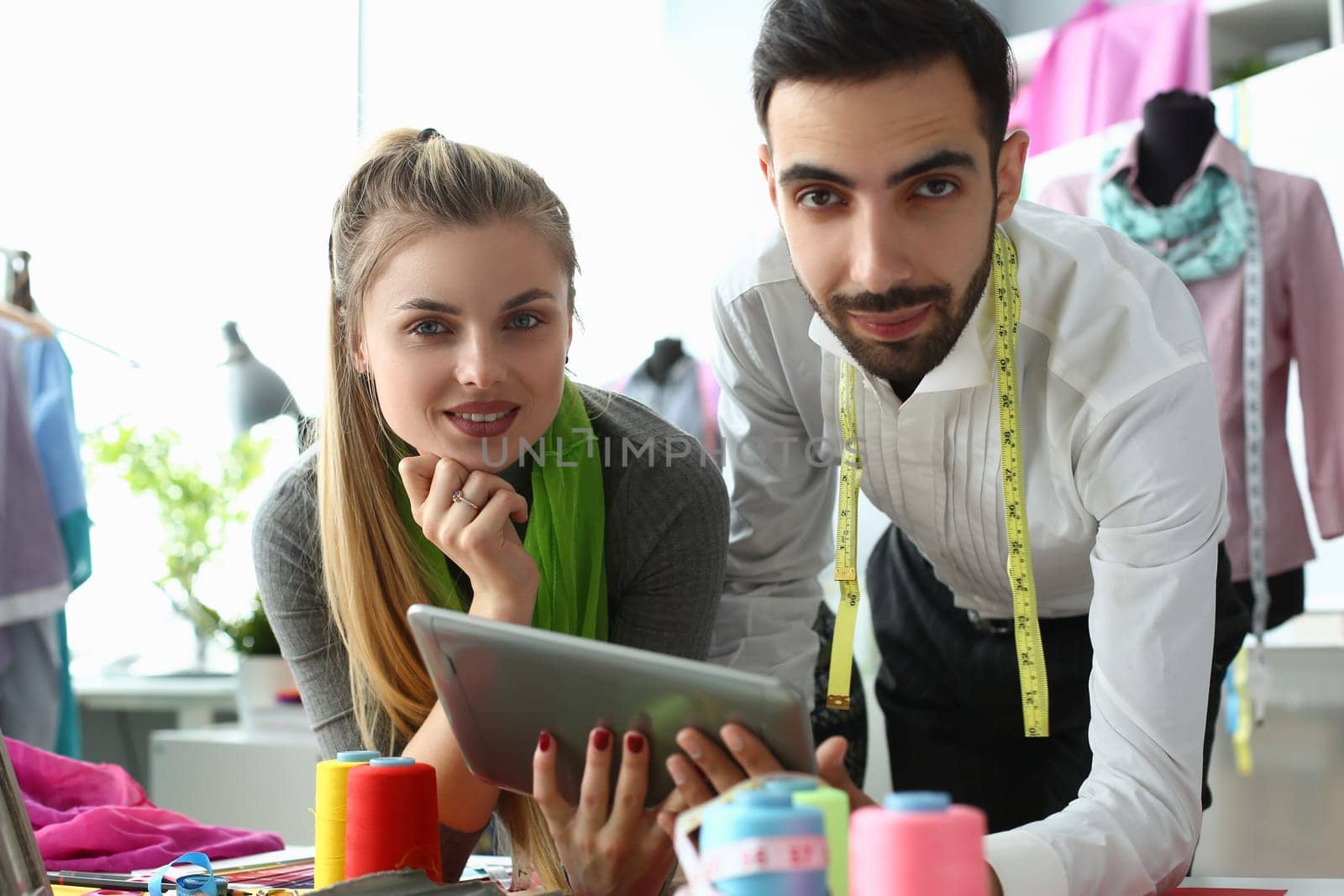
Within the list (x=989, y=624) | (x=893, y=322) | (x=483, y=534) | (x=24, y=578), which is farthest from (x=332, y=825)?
(x=24, y=578)

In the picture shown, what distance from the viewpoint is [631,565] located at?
5.46 ft

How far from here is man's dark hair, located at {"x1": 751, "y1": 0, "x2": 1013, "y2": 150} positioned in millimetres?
1329

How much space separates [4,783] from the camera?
1.07 m

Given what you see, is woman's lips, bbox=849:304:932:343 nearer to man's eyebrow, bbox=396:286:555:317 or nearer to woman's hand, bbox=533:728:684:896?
man's eyebrow, bbox=396:286:555:317

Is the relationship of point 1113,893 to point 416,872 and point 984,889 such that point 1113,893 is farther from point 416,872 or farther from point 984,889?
point 416,872

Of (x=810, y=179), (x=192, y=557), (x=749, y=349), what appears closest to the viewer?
(x=810, y=179)

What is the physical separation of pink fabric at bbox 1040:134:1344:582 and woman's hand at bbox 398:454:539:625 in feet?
5.94

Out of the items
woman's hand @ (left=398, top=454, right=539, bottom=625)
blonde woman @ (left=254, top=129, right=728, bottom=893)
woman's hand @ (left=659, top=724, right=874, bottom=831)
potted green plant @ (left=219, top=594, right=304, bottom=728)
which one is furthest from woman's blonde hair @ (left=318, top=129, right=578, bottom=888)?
potted green plant @ (left=219, top=594, right=304, bottom=728)

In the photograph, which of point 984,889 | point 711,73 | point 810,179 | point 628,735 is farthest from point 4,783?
point 711,73

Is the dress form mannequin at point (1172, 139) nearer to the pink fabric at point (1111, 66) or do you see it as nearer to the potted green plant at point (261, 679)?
the pink fabric at point (1111, 66)

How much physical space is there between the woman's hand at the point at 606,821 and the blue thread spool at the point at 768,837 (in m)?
0.26

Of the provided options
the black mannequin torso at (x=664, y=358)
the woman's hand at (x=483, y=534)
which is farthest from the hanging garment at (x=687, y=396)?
the woman's hand at (x=483, y=534)

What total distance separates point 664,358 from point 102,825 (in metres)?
2.47

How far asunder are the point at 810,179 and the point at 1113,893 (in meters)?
0.72
